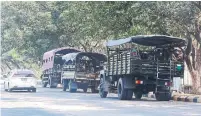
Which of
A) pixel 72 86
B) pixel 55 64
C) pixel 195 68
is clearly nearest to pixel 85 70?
pixel 72 86

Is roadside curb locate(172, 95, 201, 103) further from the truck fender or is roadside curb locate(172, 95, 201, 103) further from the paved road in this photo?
the paved road

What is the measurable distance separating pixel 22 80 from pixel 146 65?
10.5 meters

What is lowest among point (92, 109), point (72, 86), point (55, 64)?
point (92, 109)

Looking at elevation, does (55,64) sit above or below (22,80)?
above

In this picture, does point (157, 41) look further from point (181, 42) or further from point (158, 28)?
point (158, 28)

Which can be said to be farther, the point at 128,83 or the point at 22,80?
the point at 22,80

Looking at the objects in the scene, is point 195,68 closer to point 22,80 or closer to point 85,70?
point 85,70

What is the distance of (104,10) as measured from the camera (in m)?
29.0

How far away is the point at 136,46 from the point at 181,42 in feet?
6.86

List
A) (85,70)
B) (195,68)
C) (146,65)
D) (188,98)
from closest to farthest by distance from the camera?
(146,65) < (188,98) < (195,68) < (85,70)

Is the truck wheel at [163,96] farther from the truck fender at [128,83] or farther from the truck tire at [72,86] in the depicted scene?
the truck tire at [72,86]

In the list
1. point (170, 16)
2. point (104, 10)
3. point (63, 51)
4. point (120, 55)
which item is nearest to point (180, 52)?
point (170, 16)

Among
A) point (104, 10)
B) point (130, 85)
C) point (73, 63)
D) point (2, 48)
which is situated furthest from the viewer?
point (2, 48)

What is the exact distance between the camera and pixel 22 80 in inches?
1160
